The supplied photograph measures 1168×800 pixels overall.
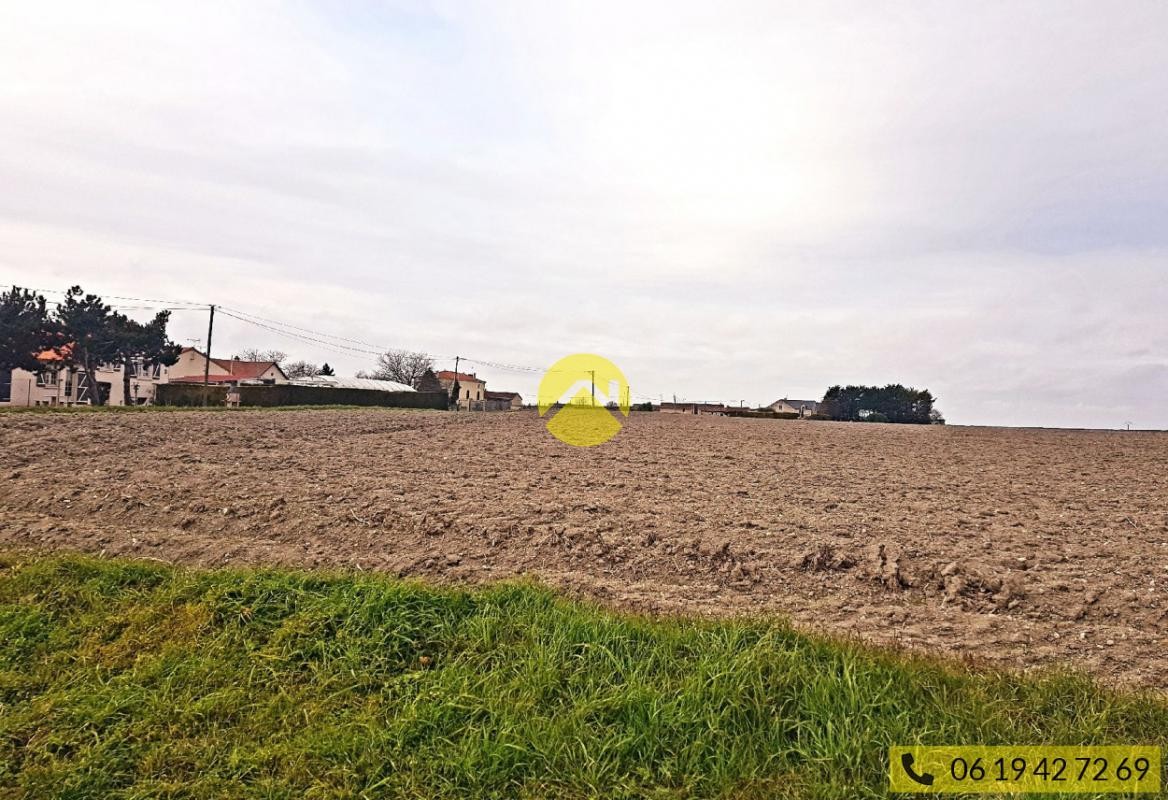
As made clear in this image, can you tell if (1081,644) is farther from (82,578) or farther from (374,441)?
(374,441)

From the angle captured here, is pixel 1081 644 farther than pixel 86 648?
Yes

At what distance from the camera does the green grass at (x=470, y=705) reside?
128 inches

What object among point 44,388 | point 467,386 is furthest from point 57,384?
point 467,386

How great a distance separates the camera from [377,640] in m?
4.37

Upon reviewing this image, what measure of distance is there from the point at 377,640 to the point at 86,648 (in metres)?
2.01

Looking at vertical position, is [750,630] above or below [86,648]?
above

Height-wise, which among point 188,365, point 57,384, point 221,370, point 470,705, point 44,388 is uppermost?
point 188,365

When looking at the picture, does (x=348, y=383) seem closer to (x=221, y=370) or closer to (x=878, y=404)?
(x=221, y=370)

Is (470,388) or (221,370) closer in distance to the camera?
(221,370)

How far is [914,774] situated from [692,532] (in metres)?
4.95

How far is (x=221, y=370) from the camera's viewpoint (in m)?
101

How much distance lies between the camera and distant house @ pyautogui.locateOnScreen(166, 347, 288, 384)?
93.1m

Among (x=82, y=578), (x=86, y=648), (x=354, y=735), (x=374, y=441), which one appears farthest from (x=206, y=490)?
(x=374, y=441)

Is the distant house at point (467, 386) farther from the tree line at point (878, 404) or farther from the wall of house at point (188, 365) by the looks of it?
the tree line at point (878, 404)
